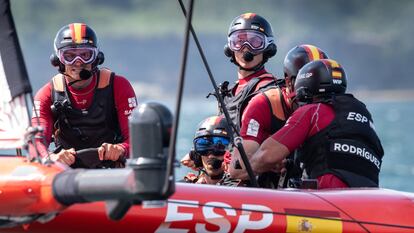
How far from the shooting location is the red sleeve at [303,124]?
10195 millimetres

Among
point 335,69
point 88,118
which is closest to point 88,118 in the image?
point 88,118

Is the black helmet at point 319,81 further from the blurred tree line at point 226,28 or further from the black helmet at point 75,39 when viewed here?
the blurred tree line at point 226,28

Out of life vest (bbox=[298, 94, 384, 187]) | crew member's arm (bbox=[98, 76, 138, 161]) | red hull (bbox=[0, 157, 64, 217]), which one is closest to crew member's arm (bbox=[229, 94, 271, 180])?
life vest (bbox=[298, 94, 384, 187])

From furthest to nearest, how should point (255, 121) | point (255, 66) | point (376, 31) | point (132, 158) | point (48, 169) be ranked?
point (376, 31) → point (255, 66) → point (255, 121) → point (48, 169) → point (132, 158)

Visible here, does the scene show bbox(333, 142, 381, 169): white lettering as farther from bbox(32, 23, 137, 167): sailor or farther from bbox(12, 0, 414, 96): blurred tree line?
bbox(12, 0, 414, 96): blurred tree line

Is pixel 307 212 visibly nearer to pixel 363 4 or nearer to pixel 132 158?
pixel 132 158

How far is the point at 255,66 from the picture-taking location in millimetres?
12250

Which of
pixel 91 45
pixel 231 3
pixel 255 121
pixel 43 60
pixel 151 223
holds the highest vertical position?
pixel 231 3

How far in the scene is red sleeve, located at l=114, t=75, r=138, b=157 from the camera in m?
11.5

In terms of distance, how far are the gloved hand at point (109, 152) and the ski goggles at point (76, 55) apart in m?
0.86

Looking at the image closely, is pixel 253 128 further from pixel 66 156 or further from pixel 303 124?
pixel 66 156

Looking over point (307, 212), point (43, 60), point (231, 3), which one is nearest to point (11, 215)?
point (307, 212)

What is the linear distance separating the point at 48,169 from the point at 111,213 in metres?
0.67

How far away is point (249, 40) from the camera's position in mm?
12258
